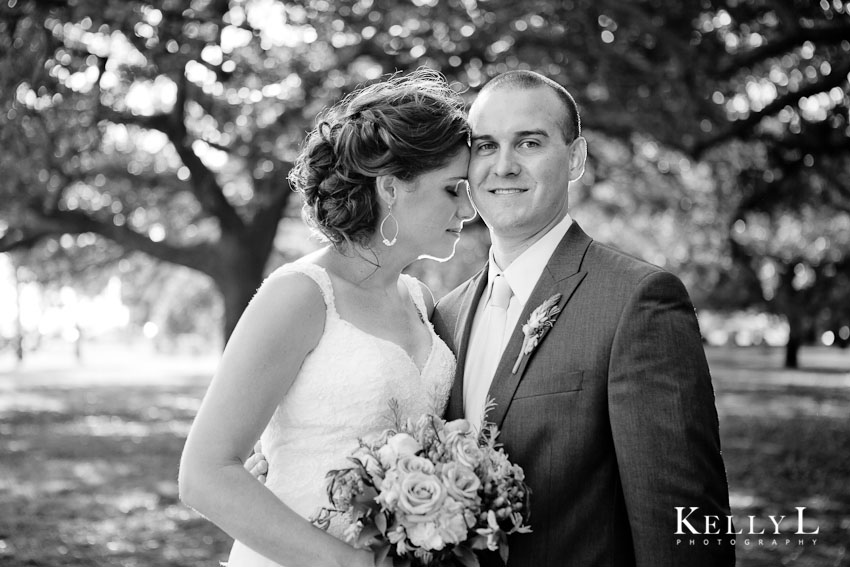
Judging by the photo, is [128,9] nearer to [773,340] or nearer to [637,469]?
[637,469]

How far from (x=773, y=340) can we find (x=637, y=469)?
70.7m

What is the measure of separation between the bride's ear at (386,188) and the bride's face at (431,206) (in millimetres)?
26

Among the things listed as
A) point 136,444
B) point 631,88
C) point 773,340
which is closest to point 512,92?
point 631,88

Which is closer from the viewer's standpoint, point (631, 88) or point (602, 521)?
point (602, 521)

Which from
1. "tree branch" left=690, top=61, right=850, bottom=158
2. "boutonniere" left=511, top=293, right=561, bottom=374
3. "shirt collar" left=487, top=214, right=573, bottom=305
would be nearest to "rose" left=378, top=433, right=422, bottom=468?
"boutonniere" left=511, top=293, right=561, bottom=374

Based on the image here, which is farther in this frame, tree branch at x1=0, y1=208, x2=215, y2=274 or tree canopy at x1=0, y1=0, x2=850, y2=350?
tree branch at x1=0, y1=208, x2=215, y2=274

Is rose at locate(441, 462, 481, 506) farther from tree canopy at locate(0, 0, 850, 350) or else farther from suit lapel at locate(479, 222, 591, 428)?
tree canopy at locate(0, 0, 850, 350)

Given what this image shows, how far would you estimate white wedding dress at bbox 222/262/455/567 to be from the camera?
3.10 meters

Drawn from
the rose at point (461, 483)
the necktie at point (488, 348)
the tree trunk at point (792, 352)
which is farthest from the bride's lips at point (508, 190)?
the tree trunk at point (792, 352)

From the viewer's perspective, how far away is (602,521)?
9.58ft

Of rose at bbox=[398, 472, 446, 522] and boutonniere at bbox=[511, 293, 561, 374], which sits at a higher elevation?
boutonniere at bbox=[511, 293, 561, 374]

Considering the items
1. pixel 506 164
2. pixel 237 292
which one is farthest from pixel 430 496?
pixel 237 292

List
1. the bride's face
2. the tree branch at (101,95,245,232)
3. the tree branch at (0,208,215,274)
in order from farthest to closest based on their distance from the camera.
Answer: the tree branch at (0,208,215,274)
the tree branch at (101,95,245,232)
the bride's face

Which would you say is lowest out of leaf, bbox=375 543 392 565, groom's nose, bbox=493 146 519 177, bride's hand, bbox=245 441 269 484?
leaf, bbox=375 543 392 565
